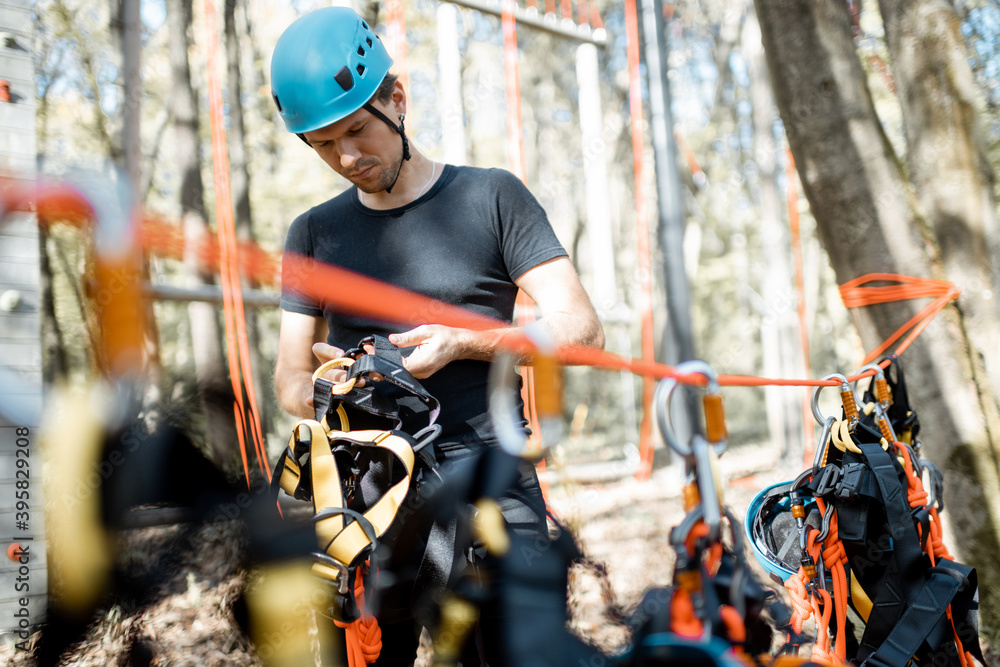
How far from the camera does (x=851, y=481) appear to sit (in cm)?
162

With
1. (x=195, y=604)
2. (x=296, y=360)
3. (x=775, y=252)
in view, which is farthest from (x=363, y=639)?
(x=775, y=252)

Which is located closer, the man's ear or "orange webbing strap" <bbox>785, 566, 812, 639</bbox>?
"orange webbing strap" <bbox>785, 566, 812, 639</bbox>

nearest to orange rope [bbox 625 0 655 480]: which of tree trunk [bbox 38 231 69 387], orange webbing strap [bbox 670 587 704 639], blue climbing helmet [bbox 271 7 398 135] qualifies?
tree trunk [bbox 38 231 69 387]

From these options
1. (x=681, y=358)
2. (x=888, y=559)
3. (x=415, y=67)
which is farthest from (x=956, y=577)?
(x=415, y=67)

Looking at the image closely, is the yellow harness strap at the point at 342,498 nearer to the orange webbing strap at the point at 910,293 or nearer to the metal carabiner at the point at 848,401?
the metal carabiner at the point at 848,401

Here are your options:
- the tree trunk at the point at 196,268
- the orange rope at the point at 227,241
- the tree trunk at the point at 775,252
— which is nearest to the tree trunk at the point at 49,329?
the tree trunk at the point at 196,268

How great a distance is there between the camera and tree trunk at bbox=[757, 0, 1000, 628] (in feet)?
9.16

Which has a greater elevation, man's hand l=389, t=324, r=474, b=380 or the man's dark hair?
the man's dark hair

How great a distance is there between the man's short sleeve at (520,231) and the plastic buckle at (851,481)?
81 centimetres

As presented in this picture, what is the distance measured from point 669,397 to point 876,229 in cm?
237

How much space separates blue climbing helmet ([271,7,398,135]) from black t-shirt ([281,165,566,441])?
0.27 m

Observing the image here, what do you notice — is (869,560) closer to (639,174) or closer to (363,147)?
(363,147)

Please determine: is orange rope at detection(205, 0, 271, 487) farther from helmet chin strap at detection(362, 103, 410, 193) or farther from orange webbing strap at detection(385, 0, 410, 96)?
helmet chin strap at detection(362, 103, 410, 193)

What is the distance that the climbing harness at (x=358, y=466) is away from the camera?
1.36 meters
